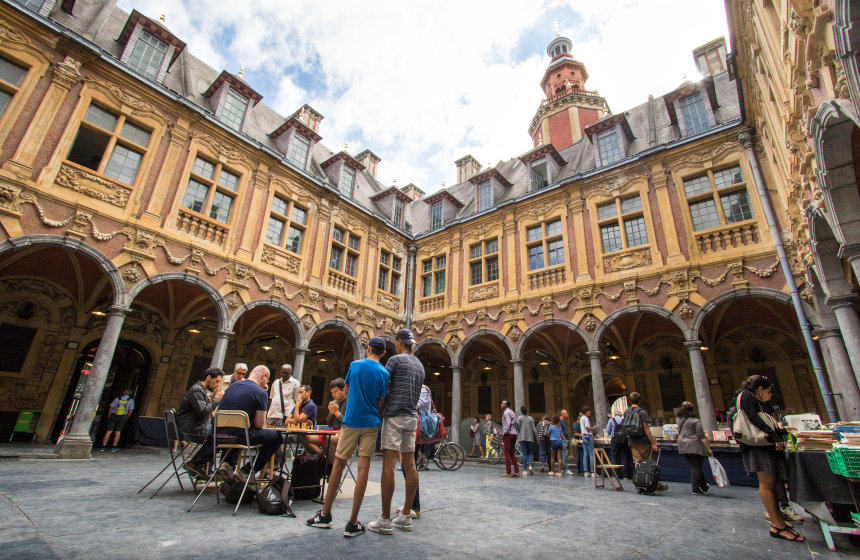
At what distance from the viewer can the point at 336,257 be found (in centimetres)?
1372

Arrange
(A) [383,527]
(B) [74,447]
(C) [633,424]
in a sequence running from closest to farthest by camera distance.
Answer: (A) [383,527]
(C) [633,424]
(B) [74,447]

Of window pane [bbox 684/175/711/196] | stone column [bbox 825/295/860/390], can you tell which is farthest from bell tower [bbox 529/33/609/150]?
stone column [bbox 825/295/860/390]

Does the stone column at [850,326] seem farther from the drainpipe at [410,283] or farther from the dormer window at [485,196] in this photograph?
the drainpipe at [410,283]

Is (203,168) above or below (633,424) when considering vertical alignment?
above

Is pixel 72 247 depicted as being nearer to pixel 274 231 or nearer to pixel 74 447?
pixel 74 447

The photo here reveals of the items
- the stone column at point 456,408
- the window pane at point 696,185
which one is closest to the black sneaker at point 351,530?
the stone column at point 456,408

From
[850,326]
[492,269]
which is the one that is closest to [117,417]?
[492,269]

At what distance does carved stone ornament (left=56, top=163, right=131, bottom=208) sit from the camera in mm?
8414

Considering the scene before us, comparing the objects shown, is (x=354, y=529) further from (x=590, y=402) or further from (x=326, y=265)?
(x=590, y=402)

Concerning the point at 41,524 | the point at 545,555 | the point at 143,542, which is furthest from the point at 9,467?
the point at 545,555

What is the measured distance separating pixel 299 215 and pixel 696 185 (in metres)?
11.8

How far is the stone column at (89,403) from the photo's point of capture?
289 inches

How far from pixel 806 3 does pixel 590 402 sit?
1341 centimetres

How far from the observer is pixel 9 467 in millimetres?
5738
